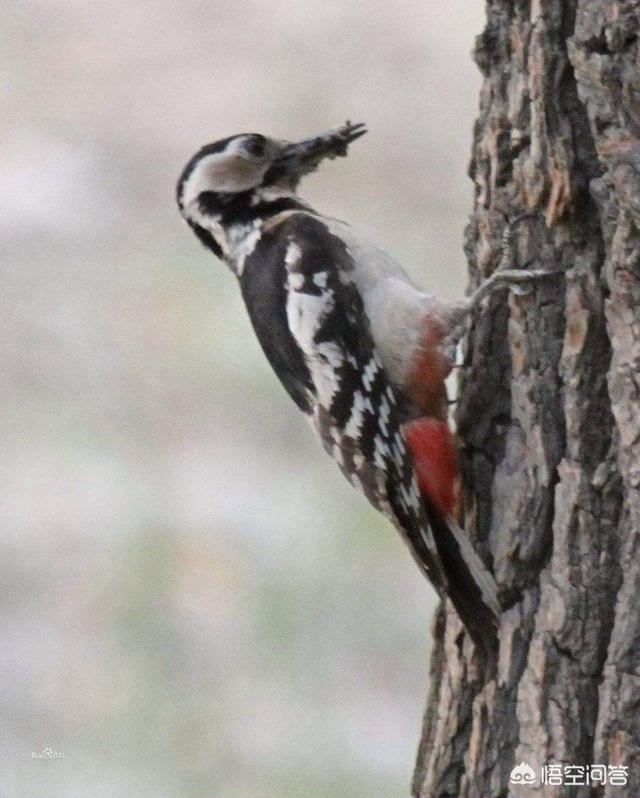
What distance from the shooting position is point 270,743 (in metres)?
4.73

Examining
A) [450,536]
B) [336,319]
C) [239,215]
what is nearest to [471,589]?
[450,536]

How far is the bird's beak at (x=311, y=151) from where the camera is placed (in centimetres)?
373

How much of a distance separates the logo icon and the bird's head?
154cm

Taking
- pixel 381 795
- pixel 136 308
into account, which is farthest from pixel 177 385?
pixel 381 795

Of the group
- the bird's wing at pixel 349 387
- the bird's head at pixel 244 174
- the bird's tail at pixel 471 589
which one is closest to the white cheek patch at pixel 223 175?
the bird's head at pixel 244 174

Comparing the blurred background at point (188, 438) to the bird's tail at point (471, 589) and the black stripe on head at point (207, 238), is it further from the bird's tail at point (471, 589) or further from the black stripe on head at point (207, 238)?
the bird's tail at point (471, 589)

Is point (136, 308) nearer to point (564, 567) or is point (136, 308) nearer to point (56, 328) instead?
point (56, 328)

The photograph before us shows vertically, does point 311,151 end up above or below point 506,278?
above

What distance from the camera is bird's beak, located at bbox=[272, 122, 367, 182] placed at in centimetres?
373

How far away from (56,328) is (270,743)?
77.4 inches

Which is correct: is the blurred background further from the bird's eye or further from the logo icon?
the logo icon

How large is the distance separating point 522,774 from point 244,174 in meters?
1.66

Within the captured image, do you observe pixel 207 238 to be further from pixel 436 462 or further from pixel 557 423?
pixel 557 423

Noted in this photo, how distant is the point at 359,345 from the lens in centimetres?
331
